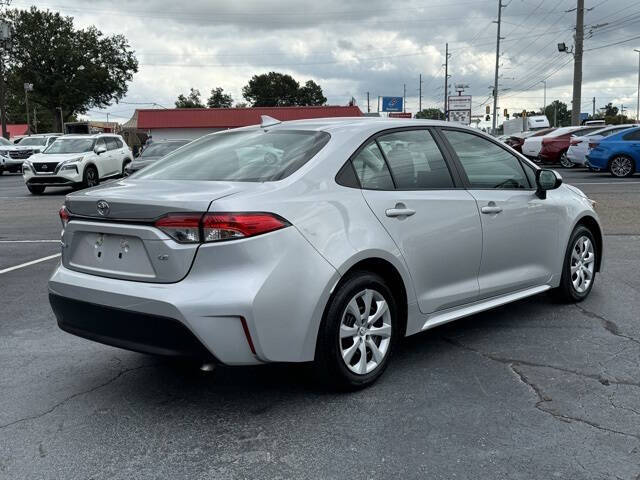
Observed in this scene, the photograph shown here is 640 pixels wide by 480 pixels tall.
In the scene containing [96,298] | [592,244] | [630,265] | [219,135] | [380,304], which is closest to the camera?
[96,298]

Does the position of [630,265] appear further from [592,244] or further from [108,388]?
[108,388]

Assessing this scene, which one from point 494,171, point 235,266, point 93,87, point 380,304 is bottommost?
point 380,304

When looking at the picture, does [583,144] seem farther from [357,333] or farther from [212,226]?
[212,226]

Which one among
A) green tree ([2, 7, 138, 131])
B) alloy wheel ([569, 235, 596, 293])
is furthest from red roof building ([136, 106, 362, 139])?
alloy wheel ([569, 235, 596, 293])

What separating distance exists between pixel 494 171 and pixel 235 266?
2.46 metres

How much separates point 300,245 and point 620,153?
18111 mm

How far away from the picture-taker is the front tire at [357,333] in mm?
3564

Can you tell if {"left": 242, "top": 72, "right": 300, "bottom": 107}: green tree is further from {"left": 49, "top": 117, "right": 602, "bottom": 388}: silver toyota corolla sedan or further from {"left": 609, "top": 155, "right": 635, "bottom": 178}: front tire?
{"left": 49, "top": 117, "right": 602, "bottom": 388}: silver toyota corolla sedan

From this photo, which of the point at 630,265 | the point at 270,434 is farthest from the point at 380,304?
the point at 630,265

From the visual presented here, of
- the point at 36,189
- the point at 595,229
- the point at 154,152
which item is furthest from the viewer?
the point at 36,189

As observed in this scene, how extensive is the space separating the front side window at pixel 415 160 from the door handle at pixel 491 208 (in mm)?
311

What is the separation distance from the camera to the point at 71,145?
64.5 ft


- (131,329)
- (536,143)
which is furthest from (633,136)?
(131,329)

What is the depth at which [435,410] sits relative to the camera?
3.57 meters
